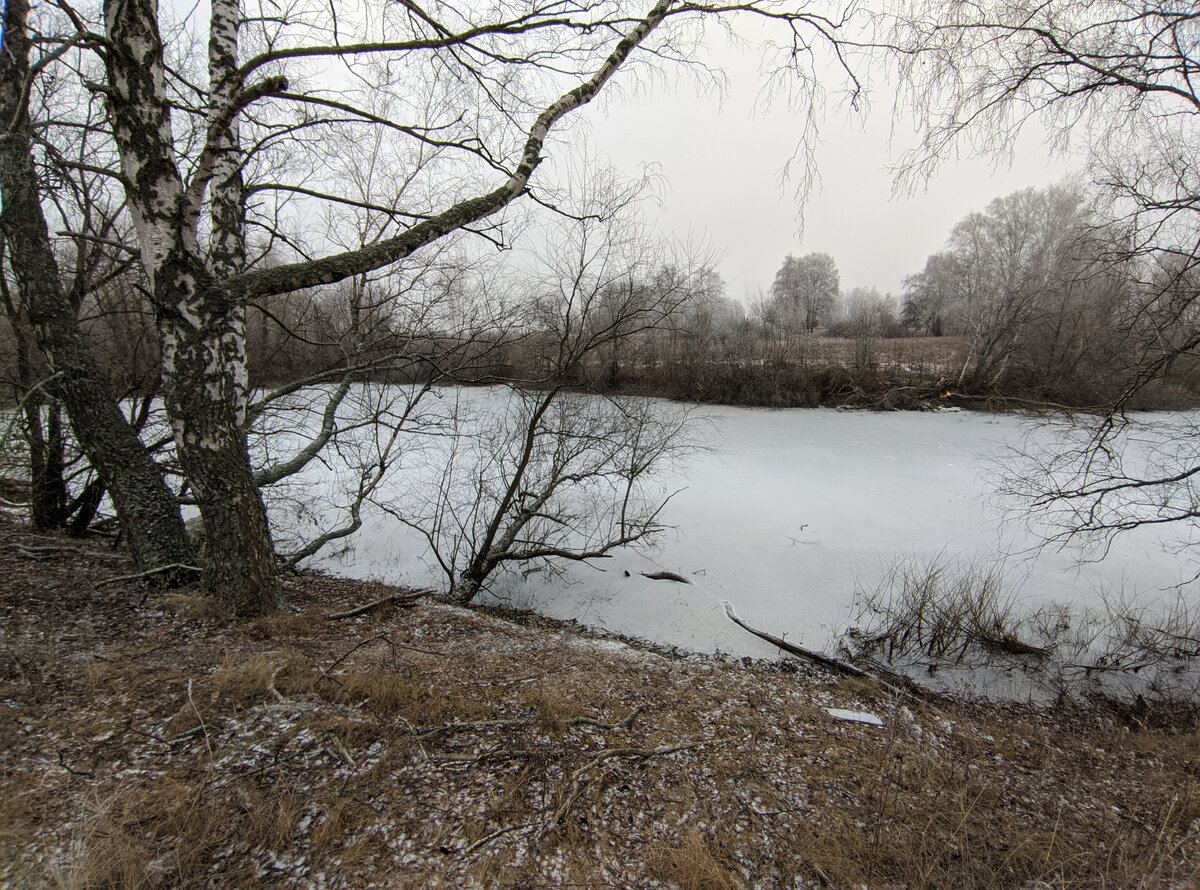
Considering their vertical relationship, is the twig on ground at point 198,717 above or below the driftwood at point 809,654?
above

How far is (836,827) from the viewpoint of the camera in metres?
2.18

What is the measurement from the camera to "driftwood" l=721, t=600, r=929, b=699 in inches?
181

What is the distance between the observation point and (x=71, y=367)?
3.44 meters

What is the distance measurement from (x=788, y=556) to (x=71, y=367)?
8160 millimetres

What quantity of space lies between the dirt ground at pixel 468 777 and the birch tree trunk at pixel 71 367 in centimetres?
41

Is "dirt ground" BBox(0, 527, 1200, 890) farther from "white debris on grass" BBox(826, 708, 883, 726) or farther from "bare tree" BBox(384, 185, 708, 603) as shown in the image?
"bare tree" BBox(384, 185, 708, 603)

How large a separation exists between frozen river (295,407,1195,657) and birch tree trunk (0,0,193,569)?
348 centimetres

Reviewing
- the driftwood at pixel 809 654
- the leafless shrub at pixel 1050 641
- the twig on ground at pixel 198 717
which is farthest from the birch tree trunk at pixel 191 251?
the leafless shrub at pixel 1050 641

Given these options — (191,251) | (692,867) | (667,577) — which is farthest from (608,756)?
(667,577)

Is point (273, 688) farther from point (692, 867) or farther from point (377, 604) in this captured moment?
point (377, 604)

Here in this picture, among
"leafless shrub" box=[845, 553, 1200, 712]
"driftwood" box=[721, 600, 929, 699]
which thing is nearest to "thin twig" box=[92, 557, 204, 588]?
"driftwood" box=[721, 600, 929, 699]

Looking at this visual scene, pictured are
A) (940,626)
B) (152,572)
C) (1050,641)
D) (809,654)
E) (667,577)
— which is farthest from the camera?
(667,577)

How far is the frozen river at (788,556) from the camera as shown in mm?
6258

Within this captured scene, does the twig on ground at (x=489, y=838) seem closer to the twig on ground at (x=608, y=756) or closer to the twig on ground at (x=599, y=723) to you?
the twig on ground at (x=608, y=756)
